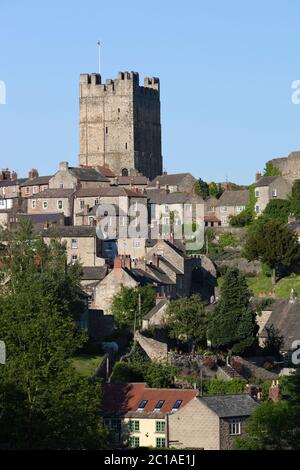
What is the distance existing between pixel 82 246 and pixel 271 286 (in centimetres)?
934

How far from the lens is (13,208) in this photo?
9638 cm

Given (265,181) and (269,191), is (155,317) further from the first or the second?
(265,181)

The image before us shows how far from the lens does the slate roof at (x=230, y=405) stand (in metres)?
53.3

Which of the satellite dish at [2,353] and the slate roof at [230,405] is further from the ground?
the satellite dish at [2,353]

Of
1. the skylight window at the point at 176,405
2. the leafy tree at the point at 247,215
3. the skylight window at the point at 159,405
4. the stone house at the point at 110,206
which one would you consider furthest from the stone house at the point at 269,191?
the skylight window at the point at 176,405

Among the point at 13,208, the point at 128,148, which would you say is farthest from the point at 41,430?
the point at 128,148

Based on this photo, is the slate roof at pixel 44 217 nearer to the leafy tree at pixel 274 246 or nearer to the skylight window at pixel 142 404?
the leafy tree at pixel 274 246

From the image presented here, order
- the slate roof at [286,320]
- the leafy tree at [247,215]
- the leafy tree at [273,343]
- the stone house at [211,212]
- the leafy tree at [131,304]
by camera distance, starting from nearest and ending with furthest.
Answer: the leafy tree at [273,343] → the slate roof at [286,320] → the leafy tree at [131,304] → the leafy tree at [247,215] → the stone house at [211,212]

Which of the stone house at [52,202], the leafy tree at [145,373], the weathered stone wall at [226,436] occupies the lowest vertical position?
the weathered stone wall at [226,436]

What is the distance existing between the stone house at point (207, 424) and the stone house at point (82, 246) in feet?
85.0

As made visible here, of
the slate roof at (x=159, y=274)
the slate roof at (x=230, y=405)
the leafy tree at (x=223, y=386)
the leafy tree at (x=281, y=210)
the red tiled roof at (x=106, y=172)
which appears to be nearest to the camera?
the slate roof at (x=230, y=405)

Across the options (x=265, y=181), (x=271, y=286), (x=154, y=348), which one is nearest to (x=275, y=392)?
(x=154, y=348)

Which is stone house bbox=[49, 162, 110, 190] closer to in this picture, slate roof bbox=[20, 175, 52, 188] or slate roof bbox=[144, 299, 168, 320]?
slate roof bbox=[20, 175, 52, 188]

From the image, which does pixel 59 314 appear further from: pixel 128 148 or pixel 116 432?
pixel 128 148
